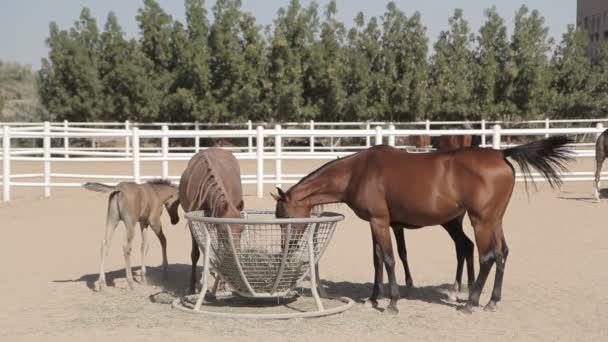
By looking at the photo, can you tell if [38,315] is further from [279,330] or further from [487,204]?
[487,204]

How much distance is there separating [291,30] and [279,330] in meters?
25.5

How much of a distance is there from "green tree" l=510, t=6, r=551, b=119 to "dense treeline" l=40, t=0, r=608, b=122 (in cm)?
4

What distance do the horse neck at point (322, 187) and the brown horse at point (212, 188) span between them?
0.56 m

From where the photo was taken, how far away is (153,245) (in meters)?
11.1

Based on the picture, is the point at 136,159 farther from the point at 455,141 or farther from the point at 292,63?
the point at 292,63

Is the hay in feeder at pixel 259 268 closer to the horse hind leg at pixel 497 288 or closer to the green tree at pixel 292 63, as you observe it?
the horse hind leg at pixel 497 288

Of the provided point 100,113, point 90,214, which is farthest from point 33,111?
point 90,214

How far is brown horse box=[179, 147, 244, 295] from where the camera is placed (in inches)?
290

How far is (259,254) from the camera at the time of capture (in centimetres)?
708

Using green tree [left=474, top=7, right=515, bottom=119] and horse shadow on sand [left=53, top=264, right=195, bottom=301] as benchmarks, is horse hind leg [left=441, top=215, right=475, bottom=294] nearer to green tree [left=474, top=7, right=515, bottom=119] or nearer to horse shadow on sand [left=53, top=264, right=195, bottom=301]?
horse shadow on sand [left=53, top=264, right=195, bottom=301]

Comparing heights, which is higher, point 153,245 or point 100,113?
point 100,113

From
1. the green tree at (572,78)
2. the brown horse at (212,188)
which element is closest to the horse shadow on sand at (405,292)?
the brown horse at (212,188)

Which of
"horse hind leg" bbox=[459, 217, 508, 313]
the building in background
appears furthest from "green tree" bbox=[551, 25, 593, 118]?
"horse hind leg" bbox=[459, 217, 508, 313]

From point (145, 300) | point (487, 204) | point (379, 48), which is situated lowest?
point (145, 300)
